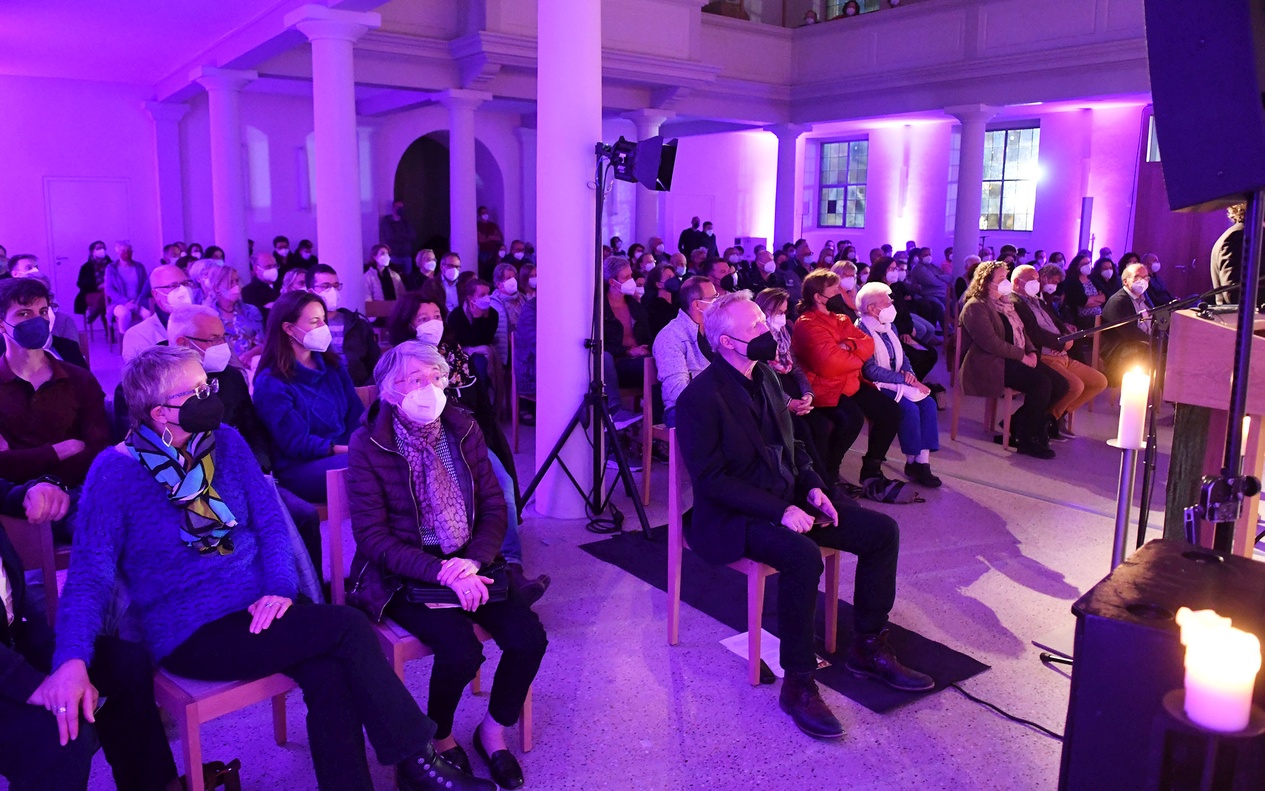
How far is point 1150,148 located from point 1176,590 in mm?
14421

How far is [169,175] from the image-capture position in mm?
13805

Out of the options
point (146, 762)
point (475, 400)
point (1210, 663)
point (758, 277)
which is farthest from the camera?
point (758, 277)

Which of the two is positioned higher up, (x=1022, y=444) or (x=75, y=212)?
(x=75, y=212)

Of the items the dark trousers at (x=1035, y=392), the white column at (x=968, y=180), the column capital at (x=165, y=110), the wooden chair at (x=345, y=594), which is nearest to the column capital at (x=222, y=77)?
the column capital at (x=165, y=110)

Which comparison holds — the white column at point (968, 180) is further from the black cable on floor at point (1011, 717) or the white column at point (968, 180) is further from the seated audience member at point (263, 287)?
the black cable on floor at point (1011, 717)

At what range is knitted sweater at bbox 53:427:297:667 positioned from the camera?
2184mm

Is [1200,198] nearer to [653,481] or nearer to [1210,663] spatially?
[1210,663]

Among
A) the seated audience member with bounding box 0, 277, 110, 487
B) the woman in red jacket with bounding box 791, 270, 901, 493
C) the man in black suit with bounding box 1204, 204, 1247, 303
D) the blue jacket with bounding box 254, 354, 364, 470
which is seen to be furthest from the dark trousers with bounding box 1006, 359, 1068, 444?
the seated audience member with bounding box 0, 277, 110, 487

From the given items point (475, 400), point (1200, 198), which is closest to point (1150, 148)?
point (475, 400)

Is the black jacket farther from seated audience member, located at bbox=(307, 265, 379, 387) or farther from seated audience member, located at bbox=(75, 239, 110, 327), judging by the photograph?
seated audience member, located at bbox=(75, 239, 110, 327)

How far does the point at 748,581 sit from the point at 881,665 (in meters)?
0.51

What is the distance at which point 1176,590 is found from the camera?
1.62 metres

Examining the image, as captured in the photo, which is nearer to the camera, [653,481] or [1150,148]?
[653,481]

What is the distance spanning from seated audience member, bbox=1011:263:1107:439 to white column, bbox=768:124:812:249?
8.29 metres
